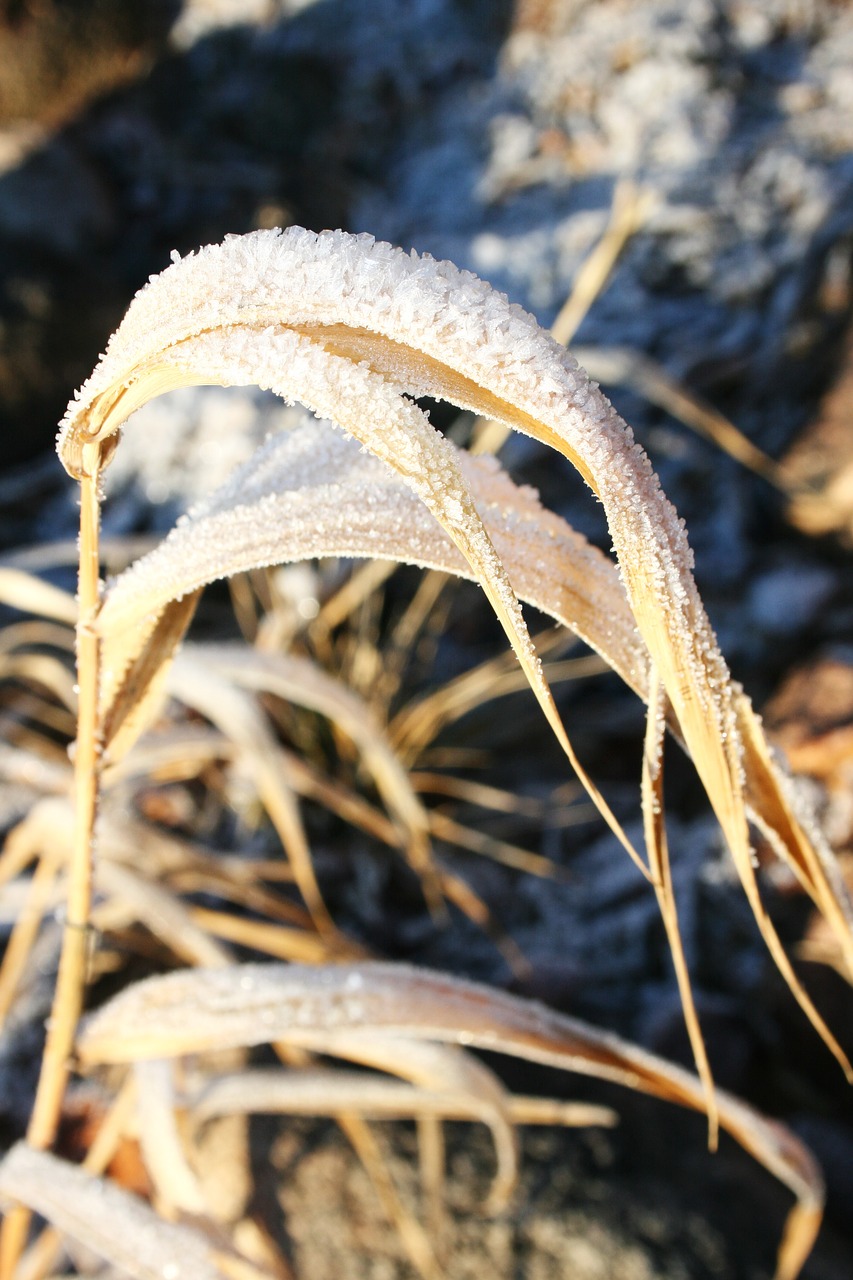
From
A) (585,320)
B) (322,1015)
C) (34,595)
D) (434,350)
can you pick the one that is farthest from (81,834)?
(585,320)

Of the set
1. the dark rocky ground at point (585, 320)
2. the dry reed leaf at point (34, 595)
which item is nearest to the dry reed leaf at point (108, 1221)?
the dark rocky ground at point (585, 320)

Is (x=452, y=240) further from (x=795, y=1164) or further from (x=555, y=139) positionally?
(x=795, y=1164)

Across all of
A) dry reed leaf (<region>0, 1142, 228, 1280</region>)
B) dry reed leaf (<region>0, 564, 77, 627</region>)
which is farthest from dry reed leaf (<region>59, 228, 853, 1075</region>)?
dry reed leaf (<region>0, 564, 77, 627</region>)

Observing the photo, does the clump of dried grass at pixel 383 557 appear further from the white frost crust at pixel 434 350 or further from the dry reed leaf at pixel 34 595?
the dry reed leaf at pixel 34 595

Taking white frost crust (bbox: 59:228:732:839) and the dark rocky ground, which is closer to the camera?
white frost crust (bbox: 59:228:732:839)

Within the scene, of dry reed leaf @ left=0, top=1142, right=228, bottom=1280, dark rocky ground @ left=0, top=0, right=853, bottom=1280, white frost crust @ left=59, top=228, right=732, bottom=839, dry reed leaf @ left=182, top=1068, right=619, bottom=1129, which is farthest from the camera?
dark rocky ground @ left=0, top=0, right=853, bottom=1280

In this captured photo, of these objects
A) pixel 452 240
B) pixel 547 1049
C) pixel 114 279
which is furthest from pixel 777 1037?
pixel 114 279

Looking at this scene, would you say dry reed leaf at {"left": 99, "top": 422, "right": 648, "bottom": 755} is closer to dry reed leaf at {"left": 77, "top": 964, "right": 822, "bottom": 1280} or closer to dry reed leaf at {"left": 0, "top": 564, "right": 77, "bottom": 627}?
dry reed leaf at {"left": 77, "top": 964, "right": 822, "bottom": 1280}

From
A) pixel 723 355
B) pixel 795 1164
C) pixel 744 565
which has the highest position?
pixel 723 355
